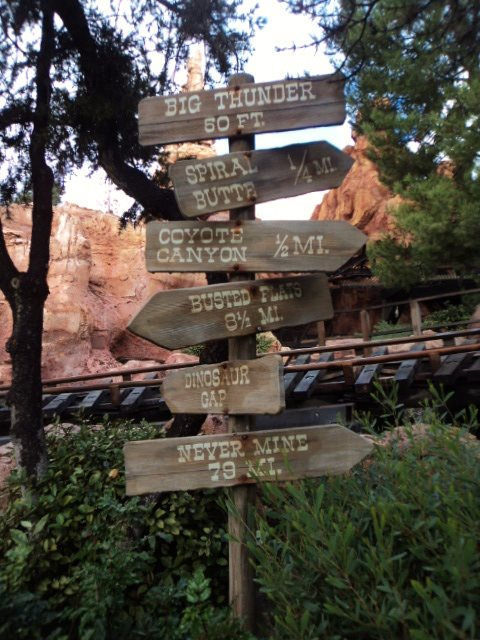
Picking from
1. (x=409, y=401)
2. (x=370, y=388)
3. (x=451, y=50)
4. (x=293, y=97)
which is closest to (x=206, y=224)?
(x=293, y=97)

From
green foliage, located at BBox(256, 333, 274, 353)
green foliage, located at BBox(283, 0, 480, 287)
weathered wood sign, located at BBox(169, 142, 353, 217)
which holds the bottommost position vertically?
weathered wood sign, located at BBox(169, 142, 353, 217)

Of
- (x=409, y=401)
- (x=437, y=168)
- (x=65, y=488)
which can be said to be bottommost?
(x=65, y=488)

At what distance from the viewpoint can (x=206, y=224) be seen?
3.00 metres

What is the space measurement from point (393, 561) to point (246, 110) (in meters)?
2.32

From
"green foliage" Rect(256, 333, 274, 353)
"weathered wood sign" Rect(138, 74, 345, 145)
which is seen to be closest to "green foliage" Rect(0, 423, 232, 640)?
"weathered wood sign" Rect(138, 74, 345, 145)

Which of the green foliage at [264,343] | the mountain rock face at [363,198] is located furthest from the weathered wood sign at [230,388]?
the mountain rock face at [363,198]

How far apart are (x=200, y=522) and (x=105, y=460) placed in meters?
0.92

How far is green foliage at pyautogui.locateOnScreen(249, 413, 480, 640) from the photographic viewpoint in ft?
5.13

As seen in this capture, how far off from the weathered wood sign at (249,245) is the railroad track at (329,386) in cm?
291

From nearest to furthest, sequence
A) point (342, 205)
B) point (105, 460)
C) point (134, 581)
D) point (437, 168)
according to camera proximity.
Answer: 1. point (134, 581)
2. point (105, 460)
3. point (437, 168)
4. point (342, 205)

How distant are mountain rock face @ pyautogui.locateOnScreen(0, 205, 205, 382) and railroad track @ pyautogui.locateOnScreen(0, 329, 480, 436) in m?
6.82

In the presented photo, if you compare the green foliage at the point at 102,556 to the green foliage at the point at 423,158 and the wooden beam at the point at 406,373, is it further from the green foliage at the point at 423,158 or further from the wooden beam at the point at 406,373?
the green foliage at the point at 423,158

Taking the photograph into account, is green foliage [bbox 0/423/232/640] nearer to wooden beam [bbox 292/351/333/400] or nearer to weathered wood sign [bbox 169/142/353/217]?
weathered wood sign [bbox 169/142/353/217]

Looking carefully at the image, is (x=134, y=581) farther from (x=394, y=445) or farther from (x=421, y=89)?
(x=421, y=89)
